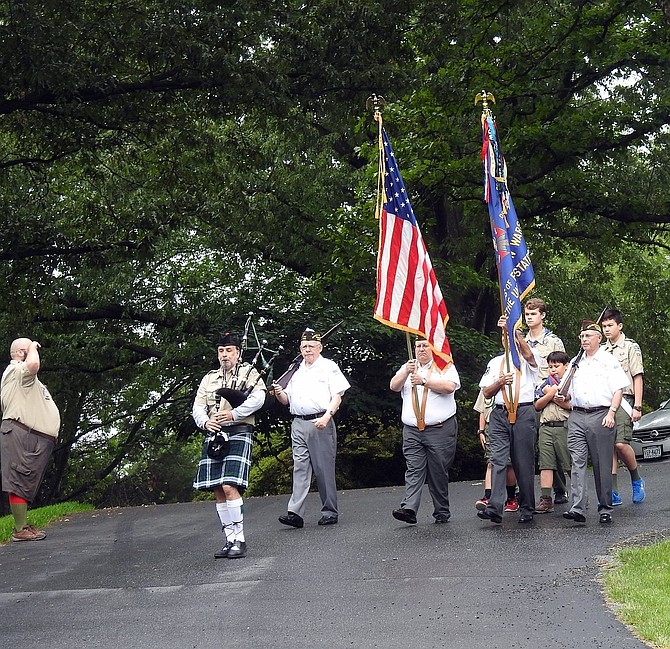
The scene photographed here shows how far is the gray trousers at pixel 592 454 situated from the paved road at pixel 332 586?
268 millimetres

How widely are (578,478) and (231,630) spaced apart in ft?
15.4

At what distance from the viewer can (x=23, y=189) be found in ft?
66.7

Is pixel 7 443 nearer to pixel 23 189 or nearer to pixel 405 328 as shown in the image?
pixel 405 328

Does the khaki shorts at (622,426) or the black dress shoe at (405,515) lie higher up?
the khaki shorts at (622,426)

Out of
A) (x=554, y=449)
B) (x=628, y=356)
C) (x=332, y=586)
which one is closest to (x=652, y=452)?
(x=628, y=356)

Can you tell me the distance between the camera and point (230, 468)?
10.3 meters

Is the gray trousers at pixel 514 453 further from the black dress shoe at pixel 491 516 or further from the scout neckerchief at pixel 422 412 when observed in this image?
the scout neckerchief at pixel 422 412

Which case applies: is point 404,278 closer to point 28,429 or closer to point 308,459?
point 308,459

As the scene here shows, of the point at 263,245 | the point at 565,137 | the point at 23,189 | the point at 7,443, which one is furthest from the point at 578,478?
the point at 263,245

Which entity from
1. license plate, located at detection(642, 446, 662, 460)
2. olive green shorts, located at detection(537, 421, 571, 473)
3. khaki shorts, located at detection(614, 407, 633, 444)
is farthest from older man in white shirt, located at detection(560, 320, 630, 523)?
license plate, located at detection(642, 446, 662, 460)

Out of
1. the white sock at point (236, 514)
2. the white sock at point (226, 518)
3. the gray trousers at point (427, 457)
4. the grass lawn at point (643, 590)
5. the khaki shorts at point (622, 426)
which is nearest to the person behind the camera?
the grass lawn at point (643, 590)

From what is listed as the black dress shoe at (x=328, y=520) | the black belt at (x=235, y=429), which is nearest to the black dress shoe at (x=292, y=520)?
the black dress shoe at (x=328, y=520)

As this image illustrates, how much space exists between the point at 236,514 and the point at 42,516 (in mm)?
6039

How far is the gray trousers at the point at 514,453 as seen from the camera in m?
11.4
